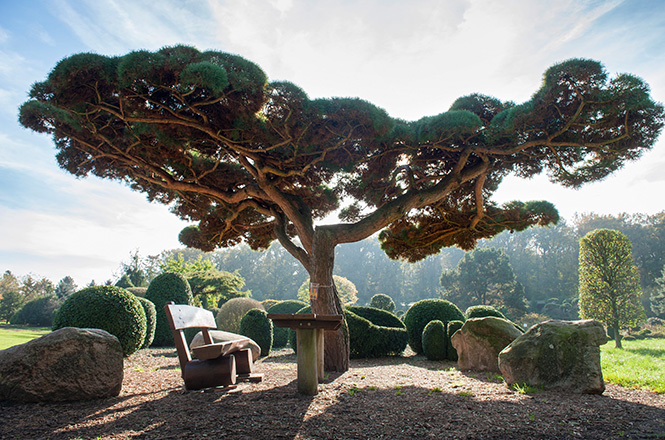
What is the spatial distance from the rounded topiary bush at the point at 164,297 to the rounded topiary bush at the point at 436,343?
8335mm

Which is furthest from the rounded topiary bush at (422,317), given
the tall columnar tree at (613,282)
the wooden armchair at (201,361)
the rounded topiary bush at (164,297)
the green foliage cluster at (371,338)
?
the wooden armchair at (201,361)

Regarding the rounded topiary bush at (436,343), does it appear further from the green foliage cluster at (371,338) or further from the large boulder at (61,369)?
the large boulder at (61,369)

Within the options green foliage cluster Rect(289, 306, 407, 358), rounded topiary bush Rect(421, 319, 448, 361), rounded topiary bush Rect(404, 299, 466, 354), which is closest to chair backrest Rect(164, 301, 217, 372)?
green foliage cluster Rect(289, 306, 407, 358)

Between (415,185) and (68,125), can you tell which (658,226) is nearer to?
(415,185)

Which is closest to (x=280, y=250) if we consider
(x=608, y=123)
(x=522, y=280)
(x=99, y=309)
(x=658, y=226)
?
(x=522, y=280)

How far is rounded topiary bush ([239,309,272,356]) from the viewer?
10.9m

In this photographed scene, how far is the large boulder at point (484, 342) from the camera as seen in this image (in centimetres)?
745

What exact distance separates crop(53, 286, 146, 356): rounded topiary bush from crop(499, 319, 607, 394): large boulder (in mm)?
7318

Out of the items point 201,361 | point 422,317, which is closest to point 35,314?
point 422,317

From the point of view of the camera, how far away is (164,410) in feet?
12.5

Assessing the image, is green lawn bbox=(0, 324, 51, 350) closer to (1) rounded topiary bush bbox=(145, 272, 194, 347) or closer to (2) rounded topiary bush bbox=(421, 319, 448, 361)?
(1) rounded topiary bush bbox=(145, 272, 194, 347)

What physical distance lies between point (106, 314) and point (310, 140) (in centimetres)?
573

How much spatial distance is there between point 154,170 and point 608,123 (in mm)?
7526

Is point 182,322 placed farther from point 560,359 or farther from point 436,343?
point 436,343
